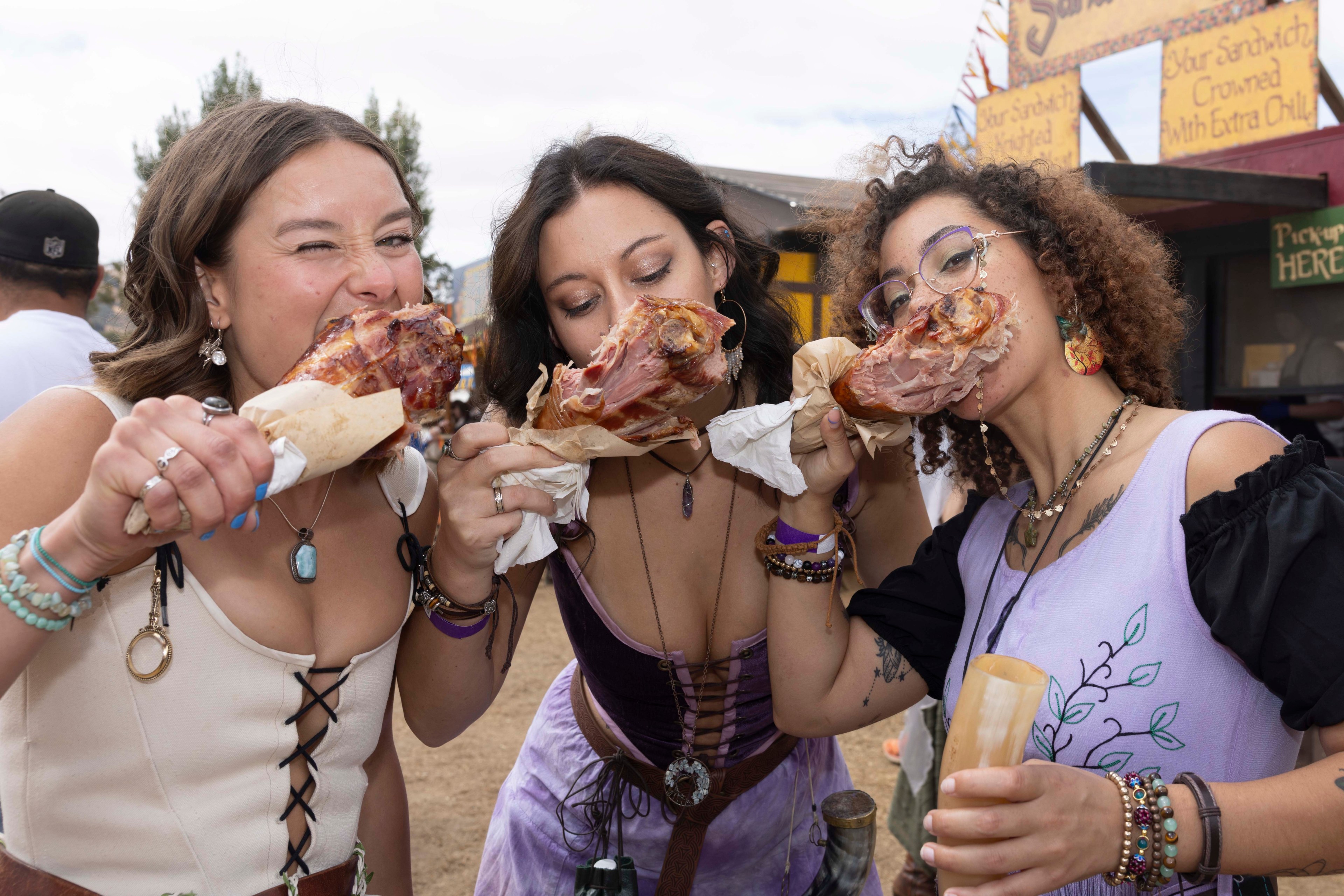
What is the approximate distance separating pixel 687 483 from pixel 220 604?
1453 mm

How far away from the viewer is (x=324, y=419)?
162 centimetres

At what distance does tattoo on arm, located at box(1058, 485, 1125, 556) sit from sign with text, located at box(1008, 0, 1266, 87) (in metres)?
7.51

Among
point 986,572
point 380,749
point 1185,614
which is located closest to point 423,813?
point 380,749

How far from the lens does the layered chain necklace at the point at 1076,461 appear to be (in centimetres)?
212

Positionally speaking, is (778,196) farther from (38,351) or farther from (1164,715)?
(1164,715)

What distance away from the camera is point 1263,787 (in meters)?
1.61

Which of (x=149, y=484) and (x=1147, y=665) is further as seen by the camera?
(x=1147, y=665)

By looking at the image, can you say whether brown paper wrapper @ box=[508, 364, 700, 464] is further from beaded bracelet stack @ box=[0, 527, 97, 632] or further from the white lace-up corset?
beaded bracelet stack @ box=[0, 527, 97, 632]

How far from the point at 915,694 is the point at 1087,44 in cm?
869

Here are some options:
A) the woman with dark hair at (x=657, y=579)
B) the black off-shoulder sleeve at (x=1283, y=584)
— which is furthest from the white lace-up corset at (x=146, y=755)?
the black off-shoulder sleeve at (x=1283, y=584)

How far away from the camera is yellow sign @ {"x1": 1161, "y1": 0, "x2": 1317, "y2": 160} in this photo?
704cm

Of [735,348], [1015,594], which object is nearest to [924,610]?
[1015,594]

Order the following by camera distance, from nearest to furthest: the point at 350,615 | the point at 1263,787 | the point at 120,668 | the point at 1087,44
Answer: the point at 1263,787
the point at 120,668
the point at 350,615
the point at 1087,44

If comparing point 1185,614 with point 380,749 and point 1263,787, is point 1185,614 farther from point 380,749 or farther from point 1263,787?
point 380,749
